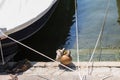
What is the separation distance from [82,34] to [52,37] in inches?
36.4

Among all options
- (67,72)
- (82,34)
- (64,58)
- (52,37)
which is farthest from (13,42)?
(82,34)

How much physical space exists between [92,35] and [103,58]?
1631mm

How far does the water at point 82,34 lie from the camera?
876 centimetres

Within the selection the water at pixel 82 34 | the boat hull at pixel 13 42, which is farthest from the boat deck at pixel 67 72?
the water at pixel 82 34

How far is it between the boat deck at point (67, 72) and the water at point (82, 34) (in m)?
1.36

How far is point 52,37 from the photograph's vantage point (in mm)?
9914

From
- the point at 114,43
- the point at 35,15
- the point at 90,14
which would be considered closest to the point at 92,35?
the point at 114,43

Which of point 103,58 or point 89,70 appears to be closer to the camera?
point 89,70

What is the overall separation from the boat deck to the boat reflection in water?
1724 mm

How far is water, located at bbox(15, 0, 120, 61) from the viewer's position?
8.76 meters

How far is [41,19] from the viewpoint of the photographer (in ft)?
28.6

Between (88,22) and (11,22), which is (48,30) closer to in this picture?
(88,22)

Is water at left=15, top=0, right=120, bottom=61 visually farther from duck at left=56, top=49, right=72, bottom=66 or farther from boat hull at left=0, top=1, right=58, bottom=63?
duck at left=56, top=49, right=72, bottom=66

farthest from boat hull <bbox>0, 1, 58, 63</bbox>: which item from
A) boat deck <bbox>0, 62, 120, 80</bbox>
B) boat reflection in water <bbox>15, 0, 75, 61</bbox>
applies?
boat deck <bbox>0, 62, 120, 80</bbox>
